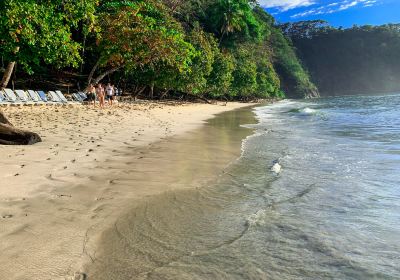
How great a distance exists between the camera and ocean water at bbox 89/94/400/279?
286cm

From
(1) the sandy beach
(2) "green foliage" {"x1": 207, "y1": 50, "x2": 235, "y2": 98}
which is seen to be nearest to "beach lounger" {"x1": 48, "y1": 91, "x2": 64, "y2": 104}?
(1) the sandy beach

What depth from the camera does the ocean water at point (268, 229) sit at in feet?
9.37

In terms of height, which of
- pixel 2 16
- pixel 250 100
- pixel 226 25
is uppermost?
pixel 226 25

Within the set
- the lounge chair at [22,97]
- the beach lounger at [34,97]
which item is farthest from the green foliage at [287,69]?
the lounge chair at [22,97]

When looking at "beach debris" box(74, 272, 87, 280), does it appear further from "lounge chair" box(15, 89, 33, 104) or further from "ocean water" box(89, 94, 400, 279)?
"lounge chair" box(15, 89, 33, 104)

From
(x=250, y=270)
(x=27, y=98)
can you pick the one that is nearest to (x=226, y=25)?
(x=27, y=98)

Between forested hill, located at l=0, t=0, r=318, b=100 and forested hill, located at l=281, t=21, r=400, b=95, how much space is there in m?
64.4

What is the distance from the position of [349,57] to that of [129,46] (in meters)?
112

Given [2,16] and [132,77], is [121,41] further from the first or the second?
[2,16]

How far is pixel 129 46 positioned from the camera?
68.1ft

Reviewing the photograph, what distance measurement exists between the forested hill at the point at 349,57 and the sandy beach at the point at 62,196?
376 ft

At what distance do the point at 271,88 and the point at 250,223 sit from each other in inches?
2220

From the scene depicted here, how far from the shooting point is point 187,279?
2.70m

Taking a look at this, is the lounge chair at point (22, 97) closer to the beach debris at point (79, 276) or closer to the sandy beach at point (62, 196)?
the sandy beach at point (62, 196)
